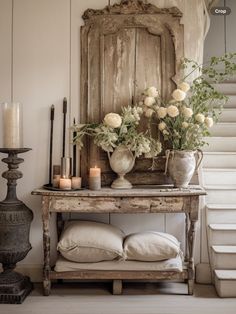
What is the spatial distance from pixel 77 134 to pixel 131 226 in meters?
0.86

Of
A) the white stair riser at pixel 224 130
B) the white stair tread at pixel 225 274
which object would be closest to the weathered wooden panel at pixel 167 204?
the white stair tread at pixel 225 274

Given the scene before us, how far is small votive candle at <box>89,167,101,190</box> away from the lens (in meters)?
2.91

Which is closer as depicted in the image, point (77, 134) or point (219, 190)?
point (77, 134)

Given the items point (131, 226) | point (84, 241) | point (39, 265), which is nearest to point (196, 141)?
point (131, 226)

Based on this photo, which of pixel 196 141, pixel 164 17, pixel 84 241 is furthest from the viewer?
pixel 164 17

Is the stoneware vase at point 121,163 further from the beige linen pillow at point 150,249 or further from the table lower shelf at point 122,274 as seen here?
the table lower shelf at point 122,274

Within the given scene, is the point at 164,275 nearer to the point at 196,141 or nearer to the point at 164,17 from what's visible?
the point at 196,141

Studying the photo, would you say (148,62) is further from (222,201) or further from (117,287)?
(117,287)

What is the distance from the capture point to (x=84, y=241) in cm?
277

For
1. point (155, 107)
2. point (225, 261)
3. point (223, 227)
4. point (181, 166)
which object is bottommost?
point (225, 261)

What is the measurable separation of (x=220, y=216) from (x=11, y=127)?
175 centimetres

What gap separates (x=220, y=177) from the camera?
138 inches

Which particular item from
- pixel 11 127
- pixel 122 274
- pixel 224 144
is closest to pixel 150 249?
pixel 122 274

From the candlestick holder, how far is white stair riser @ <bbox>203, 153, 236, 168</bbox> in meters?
1.76
